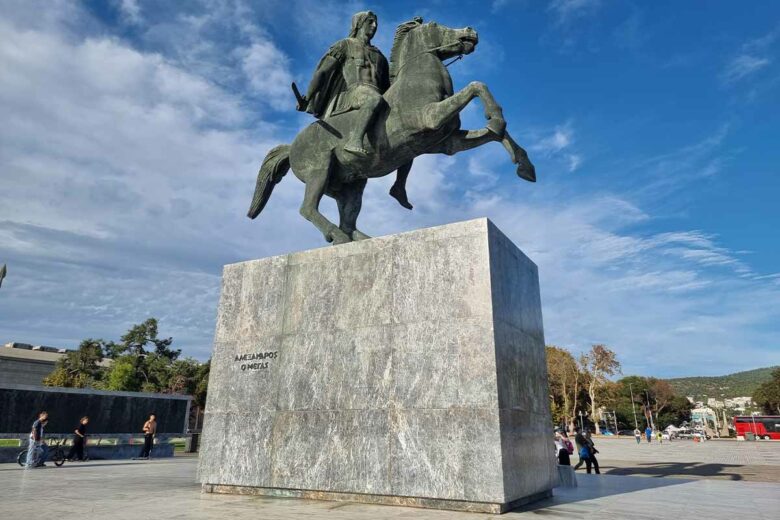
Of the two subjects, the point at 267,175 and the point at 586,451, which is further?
the point at 586,451

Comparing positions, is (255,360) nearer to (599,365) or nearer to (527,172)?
(527,172)

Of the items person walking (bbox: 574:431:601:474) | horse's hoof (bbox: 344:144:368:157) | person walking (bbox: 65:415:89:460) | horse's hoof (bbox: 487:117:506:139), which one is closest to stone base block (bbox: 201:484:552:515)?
horse's hoof (bbox: 344:144:368:157)

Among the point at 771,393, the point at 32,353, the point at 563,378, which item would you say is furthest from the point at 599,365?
the point at 32,353

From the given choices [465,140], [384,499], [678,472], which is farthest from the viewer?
[678,472]

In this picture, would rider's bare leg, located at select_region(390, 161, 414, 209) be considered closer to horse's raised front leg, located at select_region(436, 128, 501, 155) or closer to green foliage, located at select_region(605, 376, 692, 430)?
horse's raised front leg, located at select_region(436, 128, 501, 155)

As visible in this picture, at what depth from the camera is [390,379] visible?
654 cm

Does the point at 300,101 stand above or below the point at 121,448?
above

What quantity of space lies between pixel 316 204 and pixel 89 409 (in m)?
13.5

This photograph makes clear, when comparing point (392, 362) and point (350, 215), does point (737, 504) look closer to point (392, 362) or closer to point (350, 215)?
point (392, 362)

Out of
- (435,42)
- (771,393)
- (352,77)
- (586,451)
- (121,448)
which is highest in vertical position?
(435,42)

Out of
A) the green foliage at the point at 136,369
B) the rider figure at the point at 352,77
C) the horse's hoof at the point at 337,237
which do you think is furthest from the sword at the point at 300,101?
the green foliage at the point at 136,369

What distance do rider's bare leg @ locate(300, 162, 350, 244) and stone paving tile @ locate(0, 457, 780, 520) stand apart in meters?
4.21

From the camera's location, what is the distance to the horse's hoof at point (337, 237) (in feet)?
27.4

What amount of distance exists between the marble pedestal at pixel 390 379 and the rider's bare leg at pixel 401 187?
2.37m
